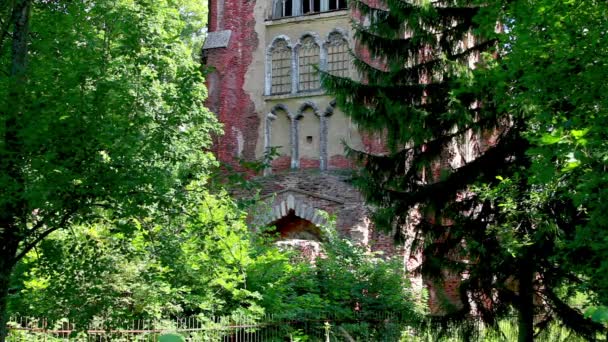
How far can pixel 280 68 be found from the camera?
21.7 m

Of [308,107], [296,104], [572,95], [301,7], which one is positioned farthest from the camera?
[301,7]

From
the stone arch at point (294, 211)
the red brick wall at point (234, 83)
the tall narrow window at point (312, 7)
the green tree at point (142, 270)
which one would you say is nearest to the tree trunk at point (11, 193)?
the green tree at point (142, 270)

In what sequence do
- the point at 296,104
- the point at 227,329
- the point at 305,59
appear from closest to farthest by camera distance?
the point at 227,329, the point at 296,104, the point at 305,59

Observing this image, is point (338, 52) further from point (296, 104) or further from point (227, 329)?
point (227, 329)

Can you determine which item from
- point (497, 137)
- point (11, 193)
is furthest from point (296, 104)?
point (11, 193)

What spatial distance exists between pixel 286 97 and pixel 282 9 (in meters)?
2.68

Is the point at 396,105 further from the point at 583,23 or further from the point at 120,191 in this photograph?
the point at 120,191

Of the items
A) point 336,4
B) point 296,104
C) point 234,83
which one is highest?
point 336,4

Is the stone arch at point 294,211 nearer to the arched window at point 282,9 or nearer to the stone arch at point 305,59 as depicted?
the stone arch at point 305,59

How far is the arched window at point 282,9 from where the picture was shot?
2198 cm

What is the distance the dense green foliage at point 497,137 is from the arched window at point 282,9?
23.7 ft

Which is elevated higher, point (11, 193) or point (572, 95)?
point (572, 95)

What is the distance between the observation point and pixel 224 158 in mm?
21109

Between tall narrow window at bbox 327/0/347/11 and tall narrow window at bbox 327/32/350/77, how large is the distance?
0.76 metres
